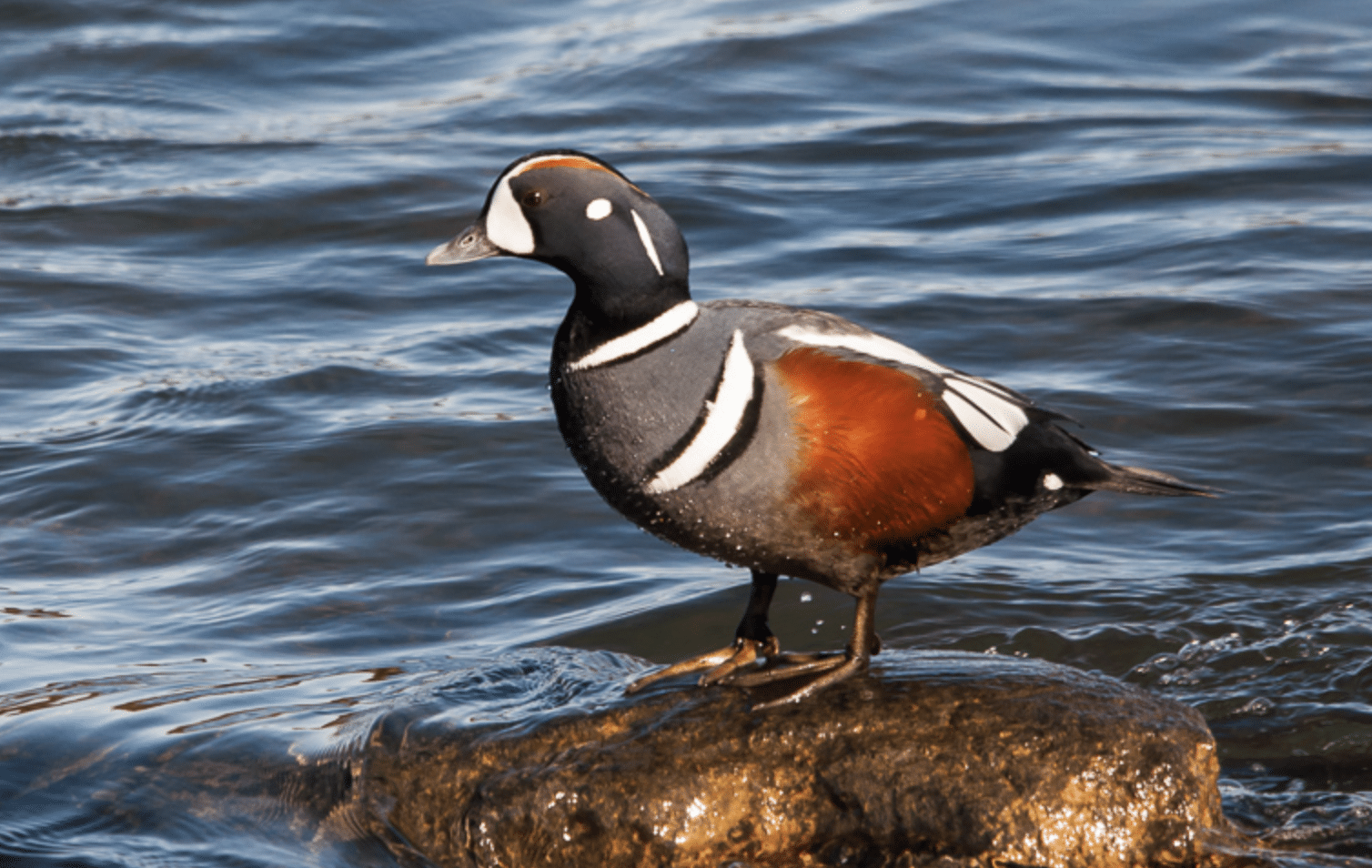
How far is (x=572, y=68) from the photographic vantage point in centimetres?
1411

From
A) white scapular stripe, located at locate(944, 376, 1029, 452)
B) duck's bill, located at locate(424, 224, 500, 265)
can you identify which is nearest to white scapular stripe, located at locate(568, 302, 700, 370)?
duck's bill, located at locate(424, 224, 500, 265)

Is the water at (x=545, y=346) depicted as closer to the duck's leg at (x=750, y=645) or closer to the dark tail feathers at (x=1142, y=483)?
the duck's leg at (x=750, y=645)

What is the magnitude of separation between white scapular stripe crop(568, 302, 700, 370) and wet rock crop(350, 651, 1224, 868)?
3.33 feet

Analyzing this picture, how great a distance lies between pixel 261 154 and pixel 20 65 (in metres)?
3.40

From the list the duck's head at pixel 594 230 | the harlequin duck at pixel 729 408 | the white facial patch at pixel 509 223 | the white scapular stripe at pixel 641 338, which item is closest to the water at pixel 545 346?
the harlequin duck at pixel 729 408

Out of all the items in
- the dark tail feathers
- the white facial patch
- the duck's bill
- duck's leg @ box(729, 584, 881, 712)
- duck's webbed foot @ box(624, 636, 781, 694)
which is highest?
the white facial patch

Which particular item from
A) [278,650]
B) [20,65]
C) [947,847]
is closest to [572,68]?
[20,65]

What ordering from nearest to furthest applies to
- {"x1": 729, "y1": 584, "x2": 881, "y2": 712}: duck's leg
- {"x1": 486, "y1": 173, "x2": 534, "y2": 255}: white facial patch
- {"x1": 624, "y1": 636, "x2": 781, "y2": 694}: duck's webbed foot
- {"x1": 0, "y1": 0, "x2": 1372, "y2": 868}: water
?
{"x1": 486, "y1": 173, "x2": 534, "y2": 255}: white facial patch, {"x1": 729, "y1": 584, "x2": 881, "y2": 712}: duck's leg, {"x1": 624, "y1": 636, "x2": 781, "y2": 694}: duck's webbed foot, {"x1": 0, "y1": 0, "x2": 1372, "y2": 868}: water

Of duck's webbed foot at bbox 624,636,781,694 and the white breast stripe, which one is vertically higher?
the white breast stripe

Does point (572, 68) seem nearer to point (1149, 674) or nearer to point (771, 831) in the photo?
point (1149, 674)

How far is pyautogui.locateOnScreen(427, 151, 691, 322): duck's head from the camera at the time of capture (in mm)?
4062

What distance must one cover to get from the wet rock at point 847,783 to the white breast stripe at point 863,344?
0.88 m

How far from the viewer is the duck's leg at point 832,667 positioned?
4344mm

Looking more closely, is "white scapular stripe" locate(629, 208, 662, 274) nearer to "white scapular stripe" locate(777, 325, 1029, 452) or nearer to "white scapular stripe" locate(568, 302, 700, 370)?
"white scapular stripe" locate(568, 302, 700, 370)
